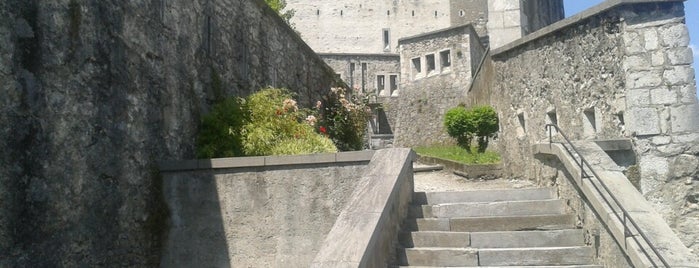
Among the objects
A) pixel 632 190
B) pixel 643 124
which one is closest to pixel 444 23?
pixel 643 124

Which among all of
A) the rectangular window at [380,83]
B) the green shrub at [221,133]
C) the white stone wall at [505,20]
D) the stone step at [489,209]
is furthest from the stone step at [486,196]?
the rectangular window at [380,83]

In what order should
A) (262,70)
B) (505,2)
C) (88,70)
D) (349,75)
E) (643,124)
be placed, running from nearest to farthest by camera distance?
(88,70) → (643,124) → (262,70) → (505,2) → (349,75)

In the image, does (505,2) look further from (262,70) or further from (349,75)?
(349,75)

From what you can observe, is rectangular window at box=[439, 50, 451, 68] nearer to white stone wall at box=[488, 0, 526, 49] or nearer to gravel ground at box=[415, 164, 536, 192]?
white stone wall at box=[488, 0, 526, 49]

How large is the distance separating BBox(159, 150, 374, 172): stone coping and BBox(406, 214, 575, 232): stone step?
951mm

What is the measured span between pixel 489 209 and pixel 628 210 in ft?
5.35

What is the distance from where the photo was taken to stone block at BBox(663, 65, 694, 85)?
803 cm

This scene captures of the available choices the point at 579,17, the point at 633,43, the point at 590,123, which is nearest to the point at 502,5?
the point at 579,17

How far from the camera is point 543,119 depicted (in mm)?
11016

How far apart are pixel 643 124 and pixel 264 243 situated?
5.44 m

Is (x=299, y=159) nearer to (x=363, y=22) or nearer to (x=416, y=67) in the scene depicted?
(x=416, y=67)

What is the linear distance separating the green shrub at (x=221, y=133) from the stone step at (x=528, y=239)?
119 inches

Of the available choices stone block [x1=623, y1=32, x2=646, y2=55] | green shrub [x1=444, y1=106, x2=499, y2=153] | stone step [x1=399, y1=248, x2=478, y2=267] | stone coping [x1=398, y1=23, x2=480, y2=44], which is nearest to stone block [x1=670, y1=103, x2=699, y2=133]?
stone block [x1=623, y1=32, x2=646, y2=55]

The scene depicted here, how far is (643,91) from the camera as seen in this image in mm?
8219
